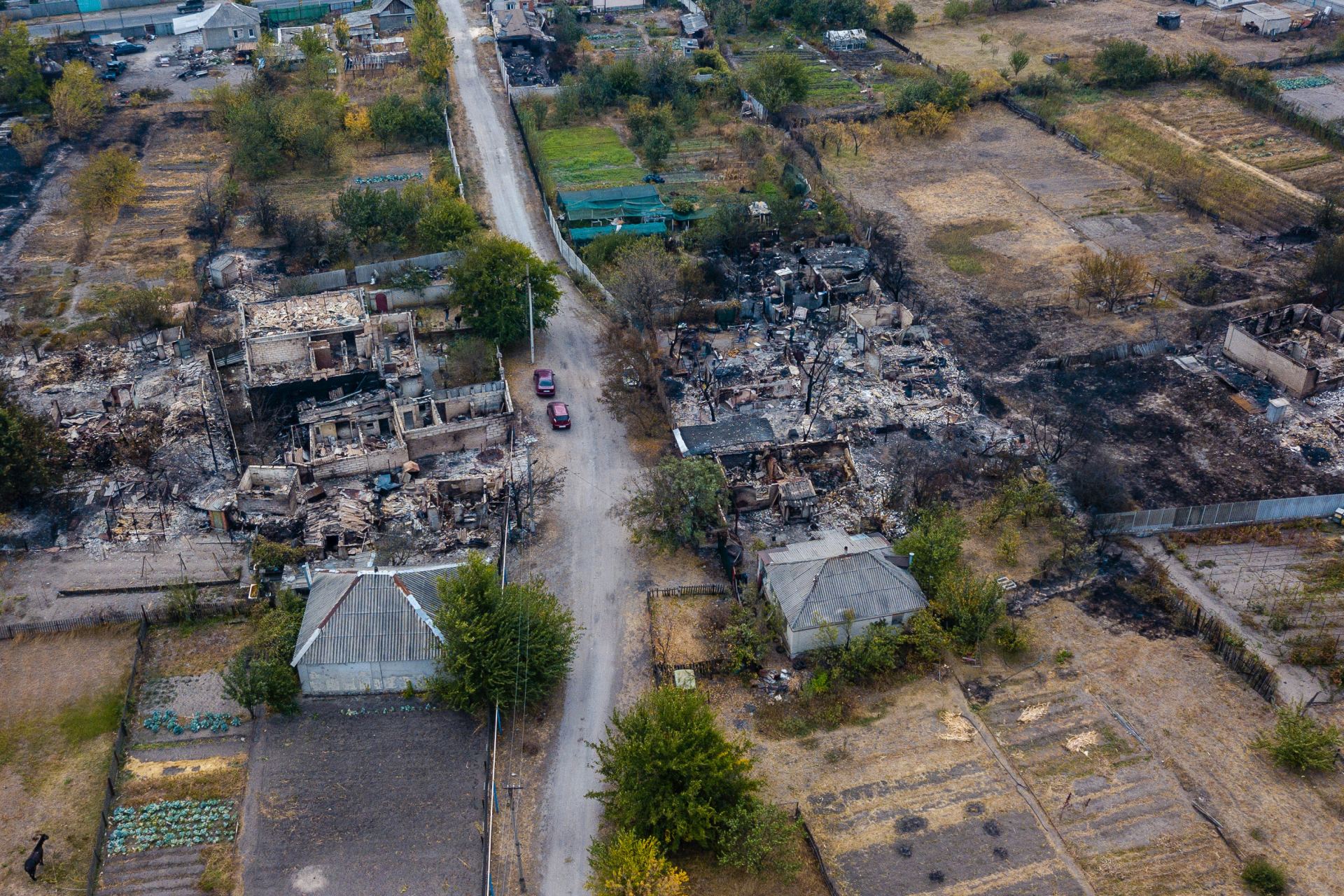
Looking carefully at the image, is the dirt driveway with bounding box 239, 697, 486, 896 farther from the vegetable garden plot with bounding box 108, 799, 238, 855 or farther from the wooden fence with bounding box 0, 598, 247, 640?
the wooden fence with bounding box 0, 598, 247, 640

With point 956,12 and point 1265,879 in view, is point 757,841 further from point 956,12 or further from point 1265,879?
point 956,12

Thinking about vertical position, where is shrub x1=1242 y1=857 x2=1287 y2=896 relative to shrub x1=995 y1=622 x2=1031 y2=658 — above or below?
below

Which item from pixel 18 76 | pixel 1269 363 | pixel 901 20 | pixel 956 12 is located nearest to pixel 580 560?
pixel 1269 363

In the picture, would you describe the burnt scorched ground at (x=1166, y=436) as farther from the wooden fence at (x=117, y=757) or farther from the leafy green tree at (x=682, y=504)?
the wooden fence at (x=117, y=757)

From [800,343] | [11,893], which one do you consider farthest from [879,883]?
[800,343]

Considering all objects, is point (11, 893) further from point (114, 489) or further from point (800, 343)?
point (800, 343)

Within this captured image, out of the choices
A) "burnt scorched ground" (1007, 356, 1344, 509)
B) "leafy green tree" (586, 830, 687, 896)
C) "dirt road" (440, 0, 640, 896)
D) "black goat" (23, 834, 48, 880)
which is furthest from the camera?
"burnt scorched ground" (1007, 356, 1344, 509)

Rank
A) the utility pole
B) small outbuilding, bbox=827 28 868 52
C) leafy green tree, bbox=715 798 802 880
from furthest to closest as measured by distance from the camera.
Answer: small outbuilding, bbox=827 28 868 52, the utility pole, leafy green tree, bbox=715 798 802 880

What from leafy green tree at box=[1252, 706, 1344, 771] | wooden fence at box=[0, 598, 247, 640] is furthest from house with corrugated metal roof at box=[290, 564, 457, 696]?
leafy green tree at box=[1252, 706, 1344, 771]
